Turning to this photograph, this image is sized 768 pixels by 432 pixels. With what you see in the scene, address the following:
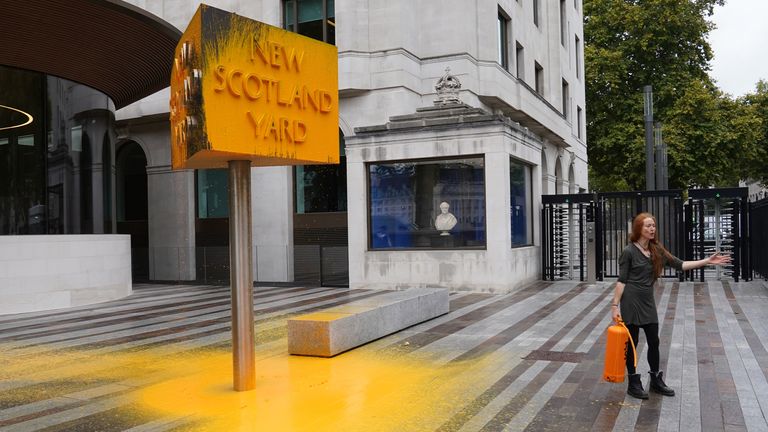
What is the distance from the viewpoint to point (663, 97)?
37.8 meters

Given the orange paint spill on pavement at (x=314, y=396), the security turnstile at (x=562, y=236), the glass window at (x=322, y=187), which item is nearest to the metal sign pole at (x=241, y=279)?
the orange paint spill on pavement at (x=314, y=396)

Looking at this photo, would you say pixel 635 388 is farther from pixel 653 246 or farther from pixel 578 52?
pixel 578 52

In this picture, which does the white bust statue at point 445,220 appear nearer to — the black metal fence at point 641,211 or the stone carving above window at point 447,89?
the stone carving above window at point 447,89

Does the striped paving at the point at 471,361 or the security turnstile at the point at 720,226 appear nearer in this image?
the striped paving at the point at 471,361

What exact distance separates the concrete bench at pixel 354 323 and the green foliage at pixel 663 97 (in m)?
29.0

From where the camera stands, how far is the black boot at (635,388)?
6.60 metres

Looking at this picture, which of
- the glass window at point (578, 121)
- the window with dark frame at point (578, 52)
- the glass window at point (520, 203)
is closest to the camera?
the glass window at point (520, 203)

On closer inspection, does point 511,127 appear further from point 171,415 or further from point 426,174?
point 171,415

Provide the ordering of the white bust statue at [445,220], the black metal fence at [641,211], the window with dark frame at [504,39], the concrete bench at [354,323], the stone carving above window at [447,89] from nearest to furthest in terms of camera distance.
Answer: the concrete bench at [354,323], the white bust statue at [445,220], the black metal fence at [641,211], the stone carving above window at [447,89], the window with dark frame at [504,39]

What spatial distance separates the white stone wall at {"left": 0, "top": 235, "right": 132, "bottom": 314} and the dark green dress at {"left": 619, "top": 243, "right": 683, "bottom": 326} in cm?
1291

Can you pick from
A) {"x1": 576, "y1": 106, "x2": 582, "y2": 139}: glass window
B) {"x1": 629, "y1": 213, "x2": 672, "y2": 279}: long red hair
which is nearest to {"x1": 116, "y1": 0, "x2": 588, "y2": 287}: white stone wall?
{"x1": 629, "y1": 213, "x2": 672, "y2": 279}: long red hair

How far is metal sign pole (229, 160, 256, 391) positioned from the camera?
23.3ft

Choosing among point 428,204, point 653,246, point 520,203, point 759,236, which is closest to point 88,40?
point 428,204

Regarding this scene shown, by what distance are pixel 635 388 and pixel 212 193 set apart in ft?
63.1
